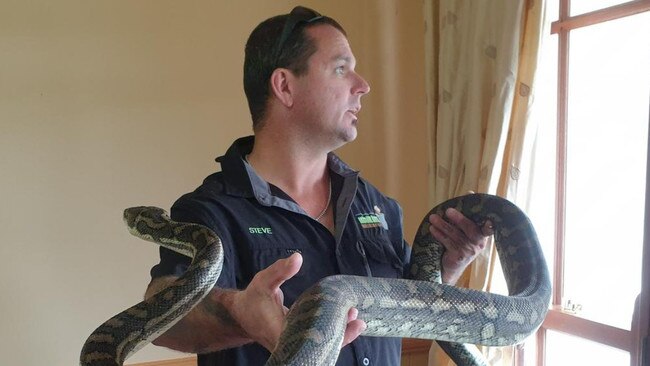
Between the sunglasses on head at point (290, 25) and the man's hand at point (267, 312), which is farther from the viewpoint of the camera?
the sunglasses on head at point (290, 25)

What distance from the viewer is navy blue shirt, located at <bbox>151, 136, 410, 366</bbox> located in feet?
5.47

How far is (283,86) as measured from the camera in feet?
6.47

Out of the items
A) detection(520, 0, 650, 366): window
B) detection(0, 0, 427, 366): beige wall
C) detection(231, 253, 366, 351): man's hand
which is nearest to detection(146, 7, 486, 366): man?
detection(231, 253, 366, 351): man's hand

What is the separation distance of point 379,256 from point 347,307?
551mm

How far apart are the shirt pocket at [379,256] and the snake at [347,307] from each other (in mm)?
94

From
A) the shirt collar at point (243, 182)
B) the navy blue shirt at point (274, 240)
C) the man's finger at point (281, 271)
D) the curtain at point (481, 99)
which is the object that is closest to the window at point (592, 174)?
the curtain at point (481, 99)

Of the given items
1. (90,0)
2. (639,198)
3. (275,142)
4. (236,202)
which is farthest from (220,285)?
(90,0)

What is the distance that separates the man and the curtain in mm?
765

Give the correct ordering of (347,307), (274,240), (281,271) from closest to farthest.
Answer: (281,271), (347,307), (274,240)

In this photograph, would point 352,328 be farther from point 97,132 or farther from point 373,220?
point 97,132

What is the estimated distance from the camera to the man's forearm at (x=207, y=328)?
1411 millimetres

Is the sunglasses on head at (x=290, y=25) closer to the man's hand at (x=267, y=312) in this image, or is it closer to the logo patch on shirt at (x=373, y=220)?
the logo patch on shirt at (x=373, y=220)

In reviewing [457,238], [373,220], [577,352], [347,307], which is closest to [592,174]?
[577,352]

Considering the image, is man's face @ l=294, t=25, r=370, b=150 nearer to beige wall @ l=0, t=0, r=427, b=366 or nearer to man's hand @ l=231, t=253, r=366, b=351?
man's hand @ l=231, t=253, r=366, b=351
